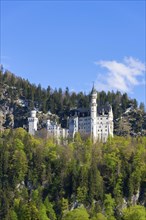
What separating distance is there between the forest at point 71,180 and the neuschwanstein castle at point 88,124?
1915 centimetres

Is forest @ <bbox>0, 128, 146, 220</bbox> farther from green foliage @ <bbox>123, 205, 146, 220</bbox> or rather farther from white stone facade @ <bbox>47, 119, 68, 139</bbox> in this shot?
white stone facade @ <bbox>47, 119, 68, 139</bbox>

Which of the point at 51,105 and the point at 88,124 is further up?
the point at 51,105

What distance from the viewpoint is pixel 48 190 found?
4478 inches

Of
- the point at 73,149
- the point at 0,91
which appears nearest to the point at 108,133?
the point at 73,149

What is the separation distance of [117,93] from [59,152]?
176ft

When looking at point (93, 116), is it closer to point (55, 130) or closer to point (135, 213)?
point (55, 130)

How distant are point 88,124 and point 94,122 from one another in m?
2.05

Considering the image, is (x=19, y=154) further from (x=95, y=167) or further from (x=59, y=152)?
(x=95, y=167)

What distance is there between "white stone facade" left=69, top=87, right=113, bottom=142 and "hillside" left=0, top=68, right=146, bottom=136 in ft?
24.0

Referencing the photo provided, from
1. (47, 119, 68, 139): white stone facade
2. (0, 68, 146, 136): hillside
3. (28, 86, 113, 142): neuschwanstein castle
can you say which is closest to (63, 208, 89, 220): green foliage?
(28, 86, 113, 142): neuschwanstein castle

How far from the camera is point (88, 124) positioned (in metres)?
148

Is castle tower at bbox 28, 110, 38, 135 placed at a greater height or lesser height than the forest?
greater

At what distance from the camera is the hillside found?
6220 inches

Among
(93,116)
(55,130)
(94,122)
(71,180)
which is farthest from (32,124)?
(71,180)
